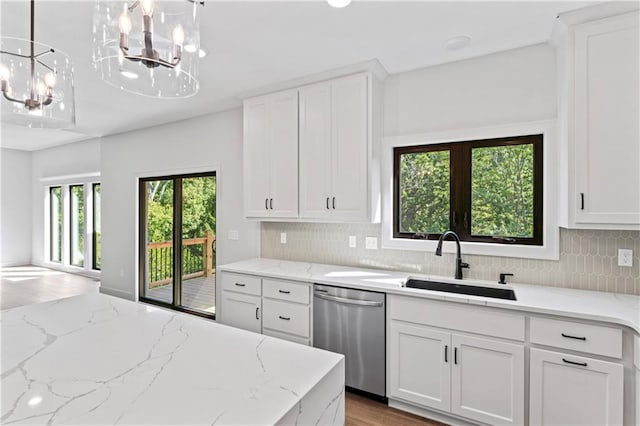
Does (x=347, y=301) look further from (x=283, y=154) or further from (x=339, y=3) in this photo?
(x=339, y=3)

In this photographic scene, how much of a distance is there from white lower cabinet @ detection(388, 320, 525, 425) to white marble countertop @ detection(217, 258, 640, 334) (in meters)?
0.26

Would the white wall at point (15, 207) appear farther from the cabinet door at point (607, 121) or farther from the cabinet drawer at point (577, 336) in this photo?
the cabinet door at point (607, 121)

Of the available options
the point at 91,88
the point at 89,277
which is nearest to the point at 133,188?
the point at 91,88

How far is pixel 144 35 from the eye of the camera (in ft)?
4.44

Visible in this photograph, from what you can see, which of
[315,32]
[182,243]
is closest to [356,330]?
[315,32]

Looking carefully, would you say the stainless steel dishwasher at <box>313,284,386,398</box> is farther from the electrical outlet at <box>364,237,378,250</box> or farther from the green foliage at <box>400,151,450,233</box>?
the green foliage at <box>400,151,450,233</box>

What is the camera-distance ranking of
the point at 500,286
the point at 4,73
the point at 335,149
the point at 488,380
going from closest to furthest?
1. the point at 4,73
2. the point at 488,380
3. the point at 500,286
4. the point at 335,149

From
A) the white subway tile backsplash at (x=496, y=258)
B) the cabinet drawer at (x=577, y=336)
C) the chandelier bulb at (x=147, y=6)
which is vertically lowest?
the cabinet drawer at (x=577, y=336)

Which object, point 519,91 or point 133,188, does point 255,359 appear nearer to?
point 519,91

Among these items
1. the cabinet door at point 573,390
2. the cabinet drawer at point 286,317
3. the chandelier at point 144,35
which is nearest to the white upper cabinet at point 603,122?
the cabinet door at point 573,390

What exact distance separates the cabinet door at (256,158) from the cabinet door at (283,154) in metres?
0.07

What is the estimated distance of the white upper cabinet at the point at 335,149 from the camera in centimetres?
278

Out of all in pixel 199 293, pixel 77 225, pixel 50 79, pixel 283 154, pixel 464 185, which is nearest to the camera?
pixel 50 79

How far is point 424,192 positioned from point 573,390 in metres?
1.72
